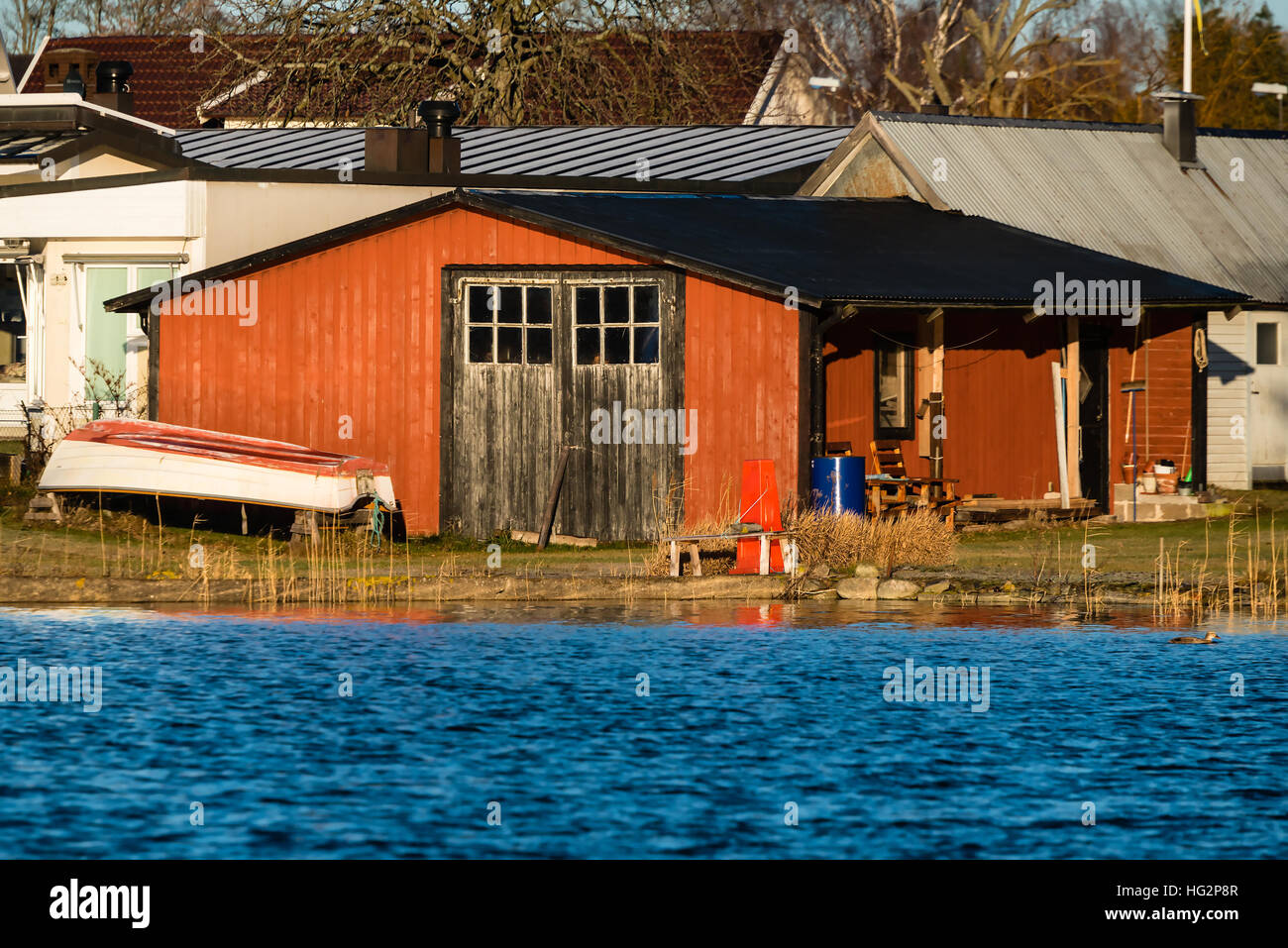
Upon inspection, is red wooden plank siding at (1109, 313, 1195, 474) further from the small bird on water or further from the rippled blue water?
the small bird on water

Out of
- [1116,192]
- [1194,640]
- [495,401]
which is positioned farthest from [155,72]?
[1194,640]

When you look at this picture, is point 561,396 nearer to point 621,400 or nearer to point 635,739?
point 621,400

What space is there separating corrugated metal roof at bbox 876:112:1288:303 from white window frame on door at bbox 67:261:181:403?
10365 mm

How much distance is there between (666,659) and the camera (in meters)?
15.0

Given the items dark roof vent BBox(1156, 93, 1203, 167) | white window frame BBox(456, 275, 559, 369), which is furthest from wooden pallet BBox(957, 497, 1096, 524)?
dark roof vent BBox(1156, 93, 1203, 167)

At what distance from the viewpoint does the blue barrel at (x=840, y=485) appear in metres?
21.1

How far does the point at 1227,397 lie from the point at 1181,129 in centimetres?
468

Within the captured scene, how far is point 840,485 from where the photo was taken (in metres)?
21.1

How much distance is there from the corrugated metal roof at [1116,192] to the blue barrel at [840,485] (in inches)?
280

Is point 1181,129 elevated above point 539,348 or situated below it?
above

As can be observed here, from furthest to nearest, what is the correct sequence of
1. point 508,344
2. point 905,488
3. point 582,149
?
point 582,149 → point 905,488 → point 508,344

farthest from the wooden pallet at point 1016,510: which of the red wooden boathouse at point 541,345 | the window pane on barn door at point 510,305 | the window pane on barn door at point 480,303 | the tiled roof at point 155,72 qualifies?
the tiled roof at point 155,72

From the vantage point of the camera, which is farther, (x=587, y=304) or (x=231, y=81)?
(x=231, y=81)

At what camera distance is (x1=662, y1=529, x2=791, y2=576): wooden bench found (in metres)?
18.5
